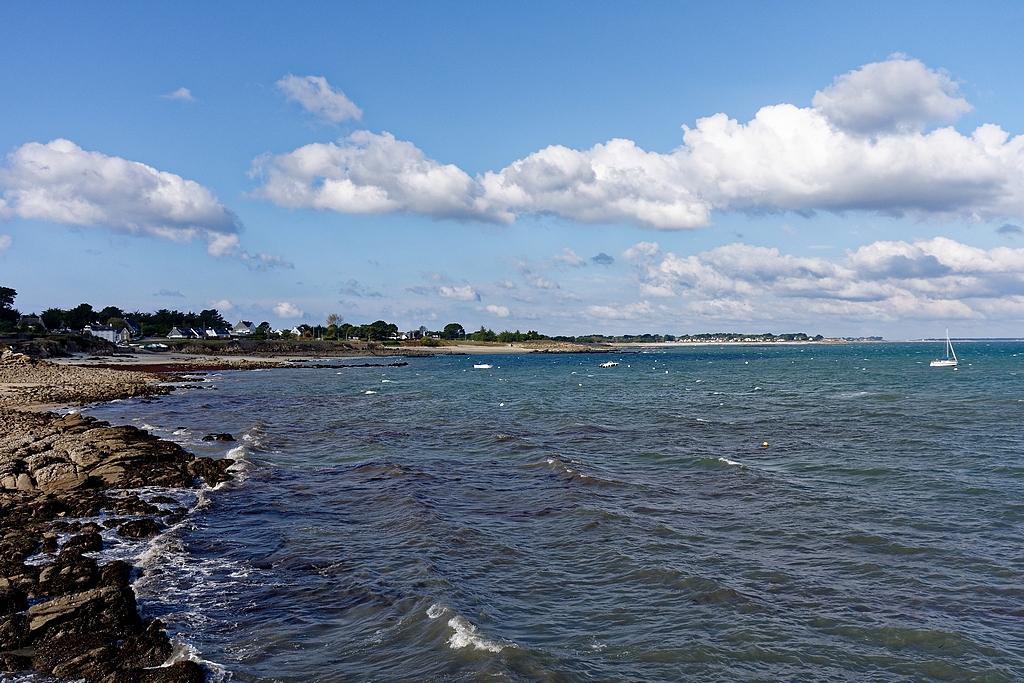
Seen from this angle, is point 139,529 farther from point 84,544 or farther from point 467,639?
point 467,639

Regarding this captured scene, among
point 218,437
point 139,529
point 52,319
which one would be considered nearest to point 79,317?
point 52,319

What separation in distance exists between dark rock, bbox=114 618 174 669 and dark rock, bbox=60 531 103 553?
4.72 meters

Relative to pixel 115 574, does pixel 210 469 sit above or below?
below

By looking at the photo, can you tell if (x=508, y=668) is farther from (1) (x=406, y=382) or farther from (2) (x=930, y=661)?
(1) (x=406, y=382)

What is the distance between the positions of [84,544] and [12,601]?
327 centimetres

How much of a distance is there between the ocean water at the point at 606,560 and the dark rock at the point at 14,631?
1.89 meters

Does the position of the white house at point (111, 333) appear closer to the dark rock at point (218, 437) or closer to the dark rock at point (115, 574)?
the dark rock at point (218, 437)

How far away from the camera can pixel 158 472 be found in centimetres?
2259

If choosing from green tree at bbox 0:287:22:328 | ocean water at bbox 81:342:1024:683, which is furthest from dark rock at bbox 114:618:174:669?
green tree at bbox 0:287:22:328

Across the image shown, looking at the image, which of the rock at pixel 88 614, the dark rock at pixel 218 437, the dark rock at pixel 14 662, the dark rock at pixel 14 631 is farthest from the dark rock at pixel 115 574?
the dark rock at pixel 218 437

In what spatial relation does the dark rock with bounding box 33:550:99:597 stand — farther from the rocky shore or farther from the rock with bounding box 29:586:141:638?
the rock with bounding box 29:586:141:638

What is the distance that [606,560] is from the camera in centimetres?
1456

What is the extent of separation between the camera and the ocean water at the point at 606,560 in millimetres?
10273

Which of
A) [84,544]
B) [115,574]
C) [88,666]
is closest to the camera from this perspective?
[88,666]
